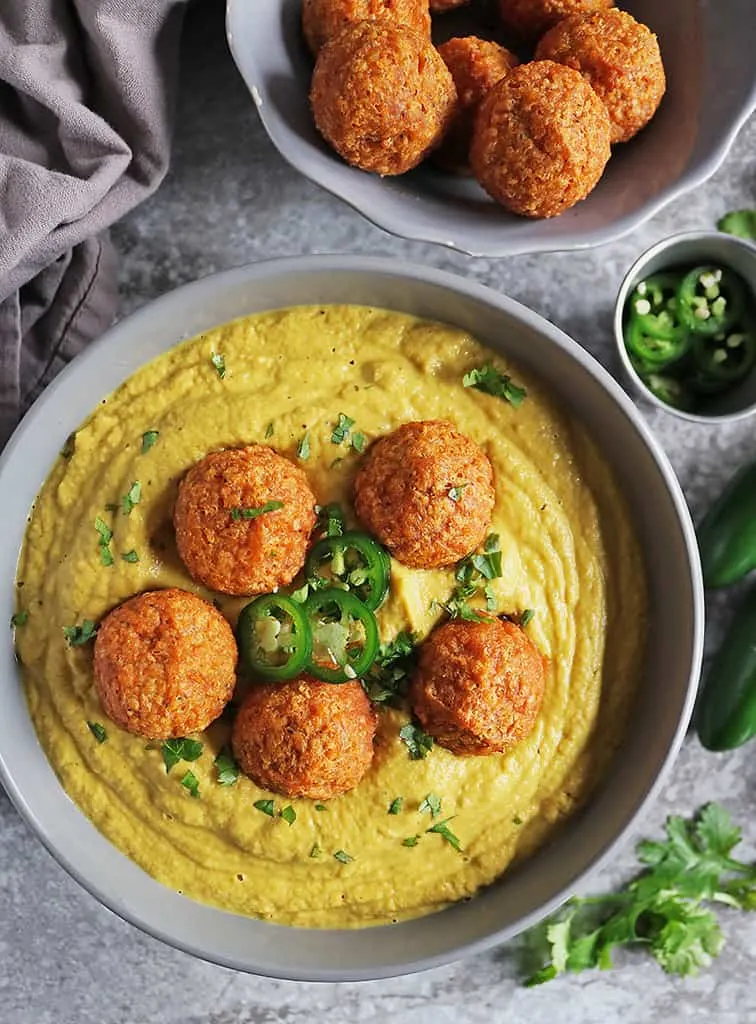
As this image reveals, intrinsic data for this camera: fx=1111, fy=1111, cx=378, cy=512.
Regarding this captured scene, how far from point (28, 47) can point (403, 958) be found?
326 centimetres

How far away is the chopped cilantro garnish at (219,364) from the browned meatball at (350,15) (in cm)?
107

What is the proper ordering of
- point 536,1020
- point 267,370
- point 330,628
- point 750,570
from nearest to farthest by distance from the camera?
point 330,628 < point 267,370 < point 750,570 < point 536,1020

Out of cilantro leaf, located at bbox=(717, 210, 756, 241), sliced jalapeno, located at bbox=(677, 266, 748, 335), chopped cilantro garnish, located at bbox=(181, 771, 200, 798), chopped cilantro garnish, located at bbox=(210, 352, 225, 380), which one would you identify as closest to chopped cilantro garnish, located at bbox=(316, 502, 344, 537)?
chopped cilantro garnish, located at bbox=(210, 352, 225, 380)

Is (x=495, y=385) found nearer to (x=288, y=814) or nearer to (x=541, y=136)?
(x=541, y=136)

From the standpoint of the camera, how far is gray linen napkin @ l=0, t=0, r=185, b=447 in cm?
368

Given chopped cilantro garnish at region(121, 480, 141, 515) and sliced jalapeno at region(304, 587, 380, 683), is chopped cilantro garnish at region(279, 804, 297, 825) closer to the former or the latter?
sliced jalapeno at region(304, 587, 380, 683)

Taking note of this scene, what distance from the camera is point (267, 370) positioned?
3.63 m

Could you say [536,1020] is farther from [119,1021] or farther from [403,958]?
[119,1021]

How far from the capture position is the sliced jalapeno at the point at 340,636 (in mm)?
3381

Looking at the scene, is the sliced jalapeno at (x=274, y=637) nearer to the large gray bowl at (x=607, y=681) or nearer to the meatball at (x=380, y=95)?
the large gray bowl at (x=607, y=681)

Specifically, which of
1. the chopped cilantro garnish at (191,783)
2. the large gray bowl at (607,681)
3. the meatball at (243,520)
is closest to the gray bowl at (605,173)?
the large gray bowl at (607,681)

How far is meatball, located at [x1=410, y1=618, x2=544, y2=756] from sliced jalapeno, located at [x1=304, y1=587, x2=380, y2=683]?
19 cm

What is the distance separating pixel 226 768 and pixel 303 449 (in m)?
1.04

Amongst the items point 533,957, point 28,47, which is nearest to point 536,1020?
point 533,957
